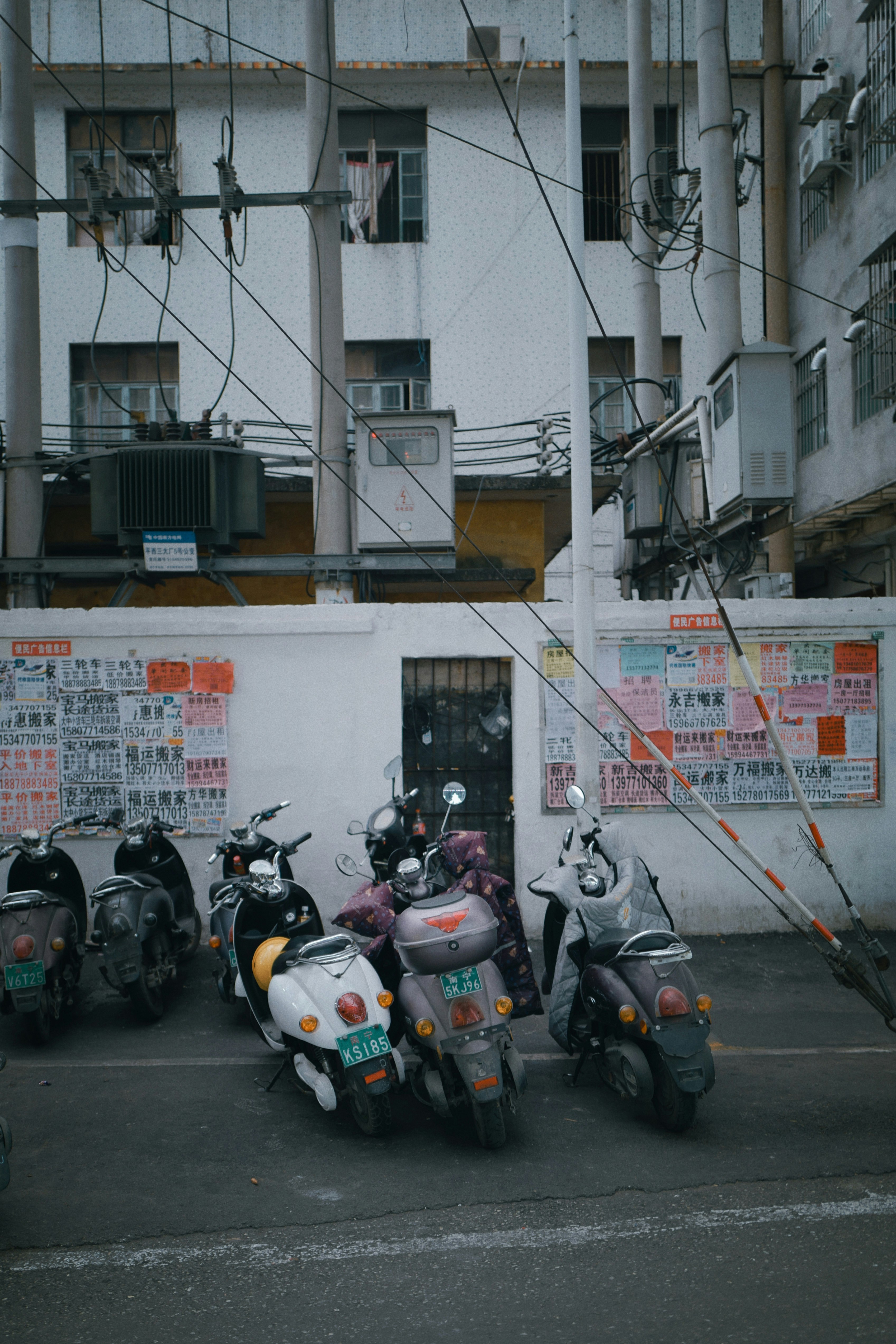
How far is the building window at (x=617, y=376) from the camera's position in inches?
568

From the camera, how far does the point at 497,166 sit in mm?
14383

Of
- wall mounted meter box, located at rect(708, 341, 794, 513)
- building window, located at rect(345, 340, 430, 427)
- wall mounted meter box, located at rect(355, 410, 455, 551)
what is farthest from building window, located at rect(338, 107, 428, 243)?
wall mounted meter box, located at rect(708, 341, 794, 513)

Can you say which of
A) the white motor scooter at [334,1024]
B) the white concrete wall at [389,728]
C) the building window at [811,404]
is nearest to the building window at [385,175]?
the building window at [811,404]

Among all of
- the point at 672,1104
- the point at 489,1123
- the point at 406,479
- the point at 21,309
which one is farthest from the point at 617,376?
the point at 489,1123

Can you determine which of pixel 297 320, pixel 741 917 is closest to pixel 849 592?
pixel 741 917

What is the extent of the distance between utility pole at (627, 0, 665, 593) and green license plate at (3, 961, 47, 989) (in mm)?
8174

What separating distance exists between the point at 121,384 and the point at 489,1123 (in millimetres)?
12884

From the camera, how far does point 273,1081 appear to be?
4906mm

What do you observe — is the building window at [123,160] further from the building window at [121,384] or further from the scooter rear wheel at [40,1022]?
the scooter rear wheel at [40,1022]

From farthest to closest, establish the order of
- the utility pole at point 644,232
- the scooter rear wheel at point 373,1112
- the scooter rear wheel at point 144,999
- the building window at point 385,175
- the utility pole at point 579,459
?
the building window at point 385,175, the utility pole at point 644,232, the utility pole at point 579,459, the scooter rear wheel at point 144,999, the scooter rear wheel at point 373,1112

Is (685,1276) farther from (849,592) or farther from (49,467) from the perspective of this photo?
(849,592)

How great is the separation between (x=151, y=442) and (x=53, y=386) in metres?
6.42

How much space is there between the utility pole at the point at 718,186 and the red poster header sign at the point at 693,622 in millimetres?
2675

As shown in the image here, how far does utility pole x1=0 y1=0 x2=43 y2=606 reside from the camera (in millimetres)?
Answer: 8805
